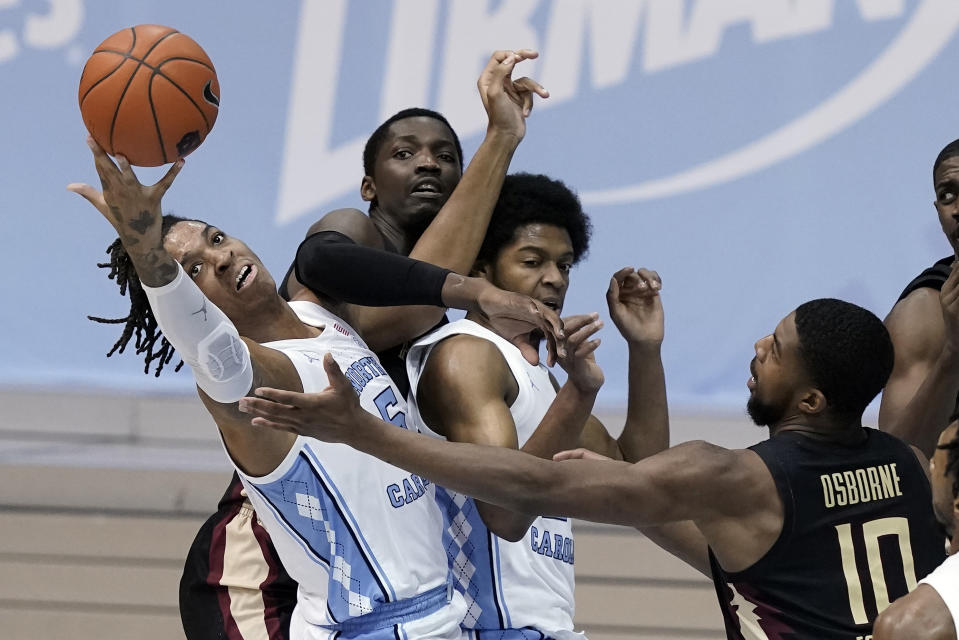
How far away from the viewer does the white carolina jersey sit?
73.9 inches

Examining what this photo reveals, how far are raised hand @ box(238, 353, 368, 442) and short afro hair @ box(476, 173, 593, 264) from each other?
1.31 meters

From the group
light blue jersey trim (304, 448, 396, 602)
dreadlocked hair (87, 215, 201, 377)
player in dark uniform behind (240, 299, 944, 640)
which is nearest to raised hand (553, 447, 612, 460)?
player in dark uniform behind (240, 299, 944, 640)

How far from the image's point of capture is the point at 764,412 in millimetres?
2877

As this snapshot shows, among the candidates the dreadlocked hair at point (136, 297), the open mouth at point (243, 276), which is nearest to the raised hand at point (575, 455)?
the open mouth at point (243, 276)

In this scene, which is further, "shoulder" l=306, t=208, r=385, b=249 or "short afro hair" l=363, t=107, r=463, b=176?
"short afro hair" l=363, t=107, r=463, b=176

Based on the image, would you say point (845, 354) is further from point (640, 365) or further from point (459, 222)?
point (459, 222)

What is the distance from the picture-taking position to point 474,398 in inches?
124

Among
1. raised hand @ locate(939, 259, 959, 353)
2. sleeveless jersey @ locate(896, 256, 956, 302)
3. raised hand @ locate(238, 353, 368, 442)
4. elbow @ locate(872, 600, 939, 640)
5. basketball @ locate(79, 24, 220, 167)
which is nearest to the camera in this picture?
elbow @ locate(872, 600, 939, 640)

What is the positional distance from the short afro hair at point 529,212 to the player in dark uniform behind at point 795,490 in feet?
3.18

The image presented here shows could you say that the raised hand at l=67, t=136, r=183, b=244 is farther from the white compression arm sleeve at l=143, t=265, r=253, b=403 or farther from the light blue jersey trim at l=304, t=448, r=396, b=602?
the light blue jersey trim at l=304, t=448, r=396, b=602

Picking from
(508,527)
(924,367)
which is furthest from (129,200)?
(924,367)

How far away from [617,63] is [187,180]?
2.35 metres

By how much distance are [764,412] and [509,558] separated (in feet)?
2.68

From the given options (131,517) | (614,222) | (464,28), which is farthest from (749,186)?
(131,517)
